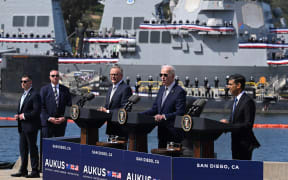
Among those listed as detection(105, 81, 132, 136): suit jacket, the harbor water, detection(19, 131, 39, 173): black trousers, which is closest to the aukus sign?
detection(105, 81, 132, 136): suit jacket

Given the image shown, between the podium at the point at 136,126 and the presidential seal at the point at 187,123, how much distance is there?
1.04m

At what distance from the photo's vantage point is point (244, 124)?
30.6 ft

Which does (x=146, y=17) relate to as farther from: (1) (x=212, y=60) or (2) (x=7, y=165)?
(2) (x=7, y=165)

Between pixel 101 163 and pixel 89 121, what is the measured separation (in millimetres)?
1116

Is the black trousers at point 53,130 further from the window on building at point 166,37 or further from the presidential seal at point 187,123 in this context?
the window on building at point 166,37

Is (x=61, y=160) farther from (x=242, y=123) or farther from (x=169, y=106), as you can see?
(x=242, y=123)

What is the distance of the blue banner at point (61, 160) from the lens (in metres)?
10.3

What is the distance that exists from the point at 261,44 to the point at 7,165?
36996 mm

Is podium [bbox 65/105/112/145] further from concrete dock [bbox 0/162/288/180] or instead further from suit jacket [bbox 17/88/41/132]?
concrete dock [bbox 0/162/288/180]

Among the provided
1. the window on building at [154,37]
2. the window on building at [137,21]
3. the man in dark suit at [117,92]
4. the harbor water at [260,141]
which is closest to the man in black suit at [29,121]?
the man in dark suit at [117,92]

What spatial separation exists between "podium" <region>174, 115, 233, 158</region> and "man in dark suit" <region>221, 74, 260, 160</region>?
349 millimetres

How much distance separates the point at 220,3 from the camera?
5109 centimetres

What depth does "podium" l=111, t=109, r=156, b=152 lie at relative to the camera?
32.4 feet

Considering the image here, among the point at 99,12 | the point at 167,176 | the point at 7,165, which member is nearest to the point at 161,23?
the point at 7,165
